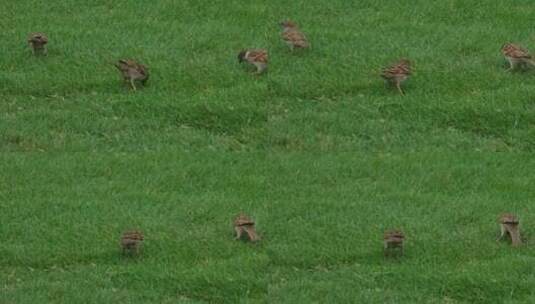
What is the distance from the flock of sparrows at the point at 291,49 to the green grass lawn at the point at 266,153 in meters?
0.16

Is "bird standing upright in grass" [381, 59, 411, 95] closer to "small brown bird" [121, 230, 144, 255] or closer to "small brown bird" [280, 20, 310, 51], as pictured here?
"small brown bird" [280, 20, 310, 51]

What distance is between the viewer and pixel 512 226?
679 inches

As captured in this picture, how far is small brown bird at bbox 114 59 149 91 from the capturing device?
20.5 m

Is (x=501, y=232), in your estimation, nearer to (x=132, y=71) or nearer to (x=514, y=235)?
(x=514, y=235)

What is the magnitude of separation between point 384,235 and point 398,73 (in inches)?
150

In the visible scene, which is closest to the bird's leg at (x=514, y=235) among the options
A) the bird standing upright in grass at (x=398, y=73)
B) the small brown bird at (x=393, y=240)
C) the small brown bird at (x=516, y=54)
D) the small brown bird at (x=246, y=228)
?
the small brown bird at (x=393, y=240)

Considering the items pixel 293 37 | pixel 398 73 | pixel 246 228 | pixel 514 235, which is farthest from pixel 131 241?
pixel 293 37

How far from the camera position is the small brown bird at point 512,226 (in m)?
17.2

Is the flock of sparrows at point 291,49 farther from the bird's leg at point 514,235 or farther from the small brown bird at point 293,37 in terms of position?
the bird's leg at point 514,235

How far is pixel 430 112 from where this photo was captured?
65.9 ft

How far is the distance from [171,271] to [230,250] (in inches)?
35.2

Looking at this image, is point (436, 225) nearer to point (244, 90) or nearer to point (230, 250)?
point (230, 250)

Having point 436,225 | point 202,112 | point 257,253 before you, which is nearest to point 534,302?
point 436,225

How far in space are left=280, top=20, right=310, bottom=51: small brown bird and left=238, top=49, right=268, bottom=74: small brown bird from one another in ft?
1.37
